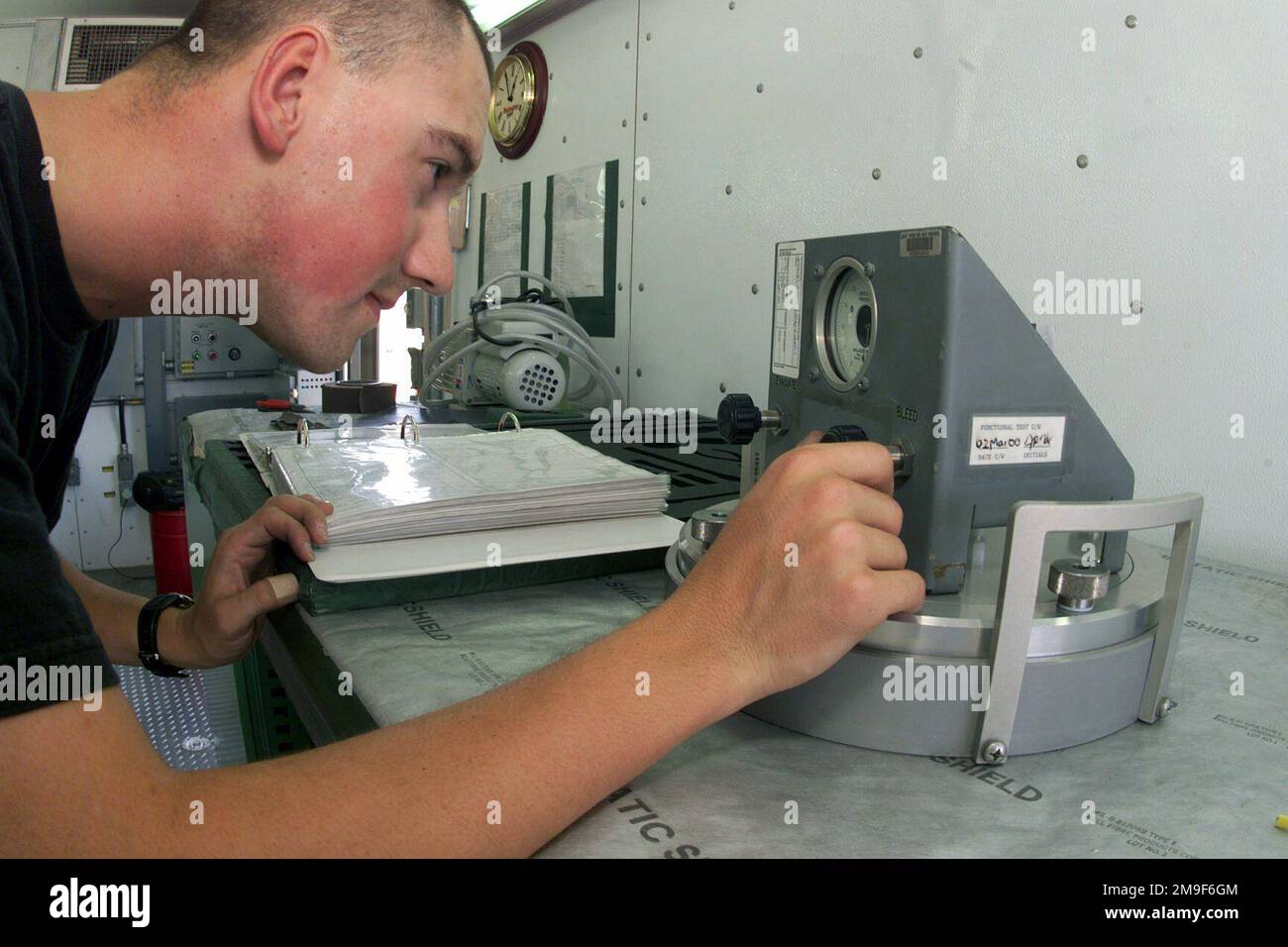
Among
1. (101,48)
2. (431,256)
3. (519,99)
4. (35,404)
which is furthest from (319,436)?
(101,48)

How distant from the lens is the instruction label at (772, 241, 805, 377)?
2.46ft

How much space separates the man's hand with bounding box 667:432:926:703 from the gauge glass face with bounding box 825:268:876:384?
0.46 ft

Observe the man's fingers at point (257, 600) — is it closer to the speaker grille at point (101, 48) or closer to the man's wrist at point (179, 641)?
the man's wrist at point (179, 641)

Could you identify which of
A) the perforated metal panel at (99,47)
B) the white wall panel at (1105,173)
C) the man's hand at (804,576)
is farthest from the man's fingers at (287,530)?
the perforated metal panel at (99,47)

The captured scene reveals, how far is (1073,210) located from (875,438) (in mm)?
653

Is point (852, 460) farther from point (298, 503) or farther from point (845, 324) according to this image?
point (298, 503)

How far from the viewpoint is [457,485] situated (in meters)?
0.90

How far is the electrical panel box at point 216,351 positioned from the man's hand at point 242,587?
8.89 ft

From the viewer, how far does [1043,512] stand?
53 cm

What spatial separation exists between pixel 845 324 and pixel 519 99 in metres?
2.23

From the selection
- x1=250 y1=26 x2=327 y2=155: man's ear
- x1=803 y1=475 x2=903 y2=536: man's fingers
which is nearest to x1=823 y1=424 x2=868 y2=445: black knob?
x1=803 y1=475 x2=903 y2=536: man's fingers

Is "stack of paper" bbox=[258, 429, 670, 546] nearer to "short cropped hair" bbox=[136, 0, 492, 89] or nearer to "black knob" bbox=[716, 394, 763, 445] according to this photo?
"black knob" bbox=[716, 394, 763, 445]

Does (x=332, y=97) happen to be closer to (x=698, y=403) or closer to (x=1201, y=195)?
(x=1201, y=195)

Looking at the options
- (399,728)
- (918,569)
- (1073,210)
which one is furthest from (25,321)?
(1073,210)
